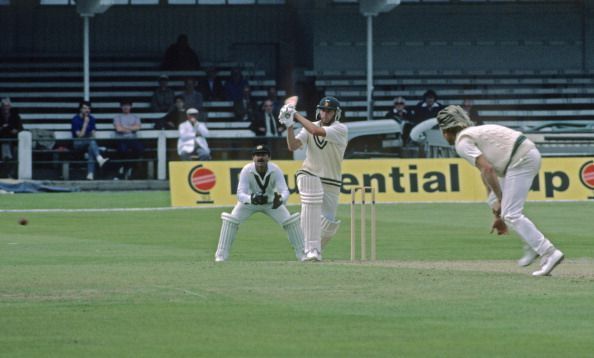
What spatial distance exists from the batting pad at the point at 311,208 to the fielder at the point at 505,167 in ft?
10.2

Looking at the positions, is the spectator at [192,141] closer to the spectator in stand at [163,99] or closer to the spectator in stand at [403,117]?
the spectator in stand at [403,117]

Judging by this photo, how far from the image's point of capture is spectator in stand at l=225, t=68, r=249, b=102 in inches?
1556

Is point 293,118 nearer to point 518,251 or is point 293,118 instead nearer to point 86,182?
point 518,251

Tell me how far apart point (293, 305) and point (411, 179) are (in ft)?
63.5

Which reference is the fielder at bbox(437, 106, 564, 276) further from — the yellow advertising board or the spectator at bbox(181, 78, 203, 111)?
the spectator at bbox(181, 78, 203, 111)

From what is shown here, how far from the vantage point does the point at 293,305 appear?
11.5 m

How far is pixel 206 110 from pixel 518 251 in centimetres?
2197

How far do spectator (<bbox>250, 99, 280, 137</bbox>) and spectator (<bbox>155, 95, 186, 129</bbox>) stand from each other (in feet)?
5.95

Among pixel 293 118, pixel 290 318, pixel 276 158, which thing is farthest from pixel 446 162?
pixel 290 318

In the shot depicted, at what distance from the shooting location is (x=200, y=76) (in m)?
42.2

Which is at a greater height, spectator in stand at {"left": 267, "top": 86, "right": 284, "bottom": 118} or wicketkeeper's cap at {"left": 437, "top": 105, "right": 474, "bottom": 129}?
spectator in stand at {"left": 267, "top": 86, "right": 284, "bottom": 118}

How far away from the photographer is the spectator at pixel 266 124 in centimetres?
3541

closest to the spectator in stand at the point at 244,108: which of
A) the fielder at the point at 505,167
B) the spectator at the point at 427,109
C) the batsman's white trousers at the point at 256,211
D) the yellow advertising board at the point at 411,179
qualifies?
the spectator at the point at 427,109

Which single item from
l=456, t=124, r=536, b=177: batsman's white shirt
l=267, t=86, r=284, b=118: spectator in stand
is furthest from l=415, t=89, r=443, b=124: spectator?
l=456, t=124, r=536, b=177: batsman's white shirt
